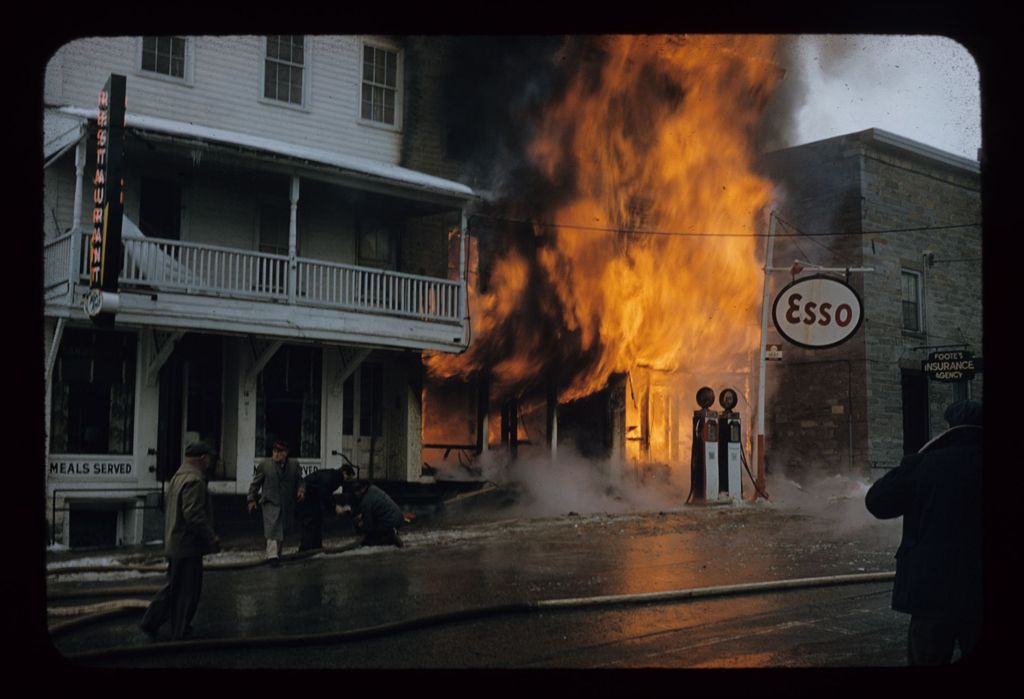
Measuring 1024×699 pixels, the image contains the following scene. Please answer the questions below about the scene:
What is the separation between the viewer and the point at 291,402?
52.2ft

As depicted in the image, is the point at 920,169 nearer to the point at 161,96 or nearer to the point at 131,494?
the point at 161,96

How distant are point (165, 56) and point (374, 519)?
7544 mm

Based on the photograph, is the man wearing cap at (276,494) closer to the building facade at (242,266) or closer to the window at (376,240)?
the building facade at (242,266)

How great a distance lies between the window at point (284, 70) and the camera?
625 inches

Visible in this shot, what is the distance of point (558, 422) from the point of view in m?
20.9

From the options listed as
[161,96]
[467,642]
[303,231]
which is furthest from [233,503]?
[467,642]

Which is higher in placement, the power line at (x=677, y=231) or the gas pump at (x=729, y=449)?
the power line at (x=677, y=231)

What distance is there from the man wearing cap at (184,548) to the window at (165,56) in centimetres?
857

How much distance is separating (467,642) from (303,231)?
31.6 feet

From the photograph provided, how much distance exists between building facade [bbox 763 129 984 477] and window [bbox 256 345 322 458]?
10.0 m

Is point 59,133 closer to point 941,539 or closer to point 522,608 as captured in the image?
point 522,608

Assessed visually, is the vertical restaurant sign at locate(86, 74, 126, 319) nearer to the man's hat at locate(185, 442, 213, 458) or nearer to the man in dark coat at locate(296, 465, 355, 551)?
the man in dark coat at locate(296, 465, 355, 551)

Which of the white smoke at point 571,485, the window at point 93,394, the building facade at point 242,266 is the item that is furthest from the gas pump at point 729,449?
the window at point 93,394

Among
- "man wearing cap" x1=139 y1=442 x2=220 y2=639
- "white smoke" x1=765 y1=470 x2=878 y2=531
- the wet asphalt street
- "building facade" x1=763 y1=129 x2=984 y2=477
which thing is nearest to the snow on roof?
the wet asphalt street
